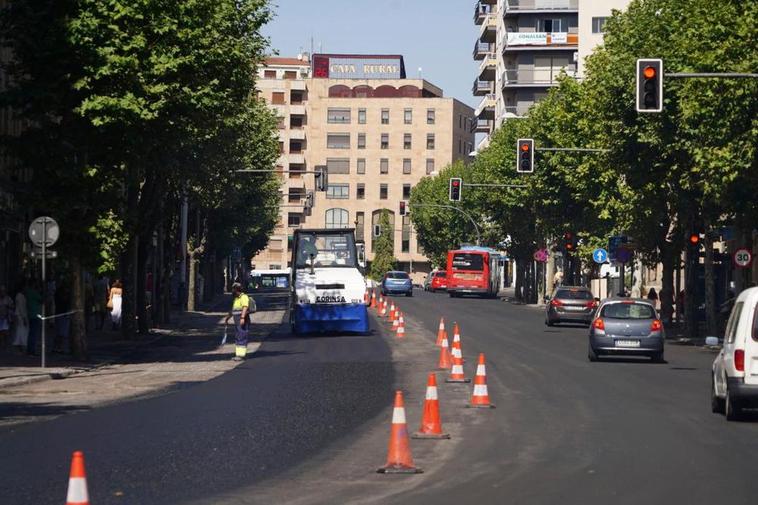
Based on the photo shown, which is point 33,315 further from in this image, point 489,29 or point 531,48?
point 489,29

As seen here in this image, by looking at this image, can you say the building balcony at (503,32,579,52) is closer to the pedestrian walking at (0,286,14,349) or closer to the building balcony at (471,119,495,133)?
the building balcony at (471,119,495,133)

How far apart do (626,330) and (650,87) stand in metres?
7.38

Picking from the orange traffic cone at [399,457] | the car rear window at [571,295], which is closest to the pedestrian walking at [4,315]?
the orange traffic cone at [399,457]

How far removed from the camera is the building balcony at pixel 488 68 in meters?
139

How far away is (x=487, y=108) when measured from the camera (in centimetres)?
14138

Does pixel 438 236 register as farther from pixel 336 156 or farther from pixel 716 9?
pixel 716 9

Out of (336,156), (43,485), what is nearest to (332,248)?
(43,485)

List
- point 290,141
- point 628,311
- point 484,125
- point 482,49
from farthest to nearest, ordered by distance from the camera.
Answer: point 290,141
point 484,125
point 482,49
point 628,311

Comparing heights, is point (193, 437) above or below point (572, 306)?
below

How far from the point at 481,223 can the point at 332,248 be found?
275 feet

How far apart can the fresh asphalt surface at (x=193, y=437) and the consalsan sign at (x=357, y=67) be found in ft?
519

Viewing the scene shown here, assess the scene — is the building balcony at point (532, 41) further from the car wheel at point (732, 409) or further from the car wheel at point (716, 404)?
the car wheel at point (732, 409)

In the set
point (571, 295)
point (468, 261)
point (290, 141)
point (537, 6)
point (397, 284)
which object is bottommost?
point (571, 295)

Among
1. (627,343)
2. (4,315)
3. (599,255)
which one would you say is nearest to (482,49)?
(599,255)
